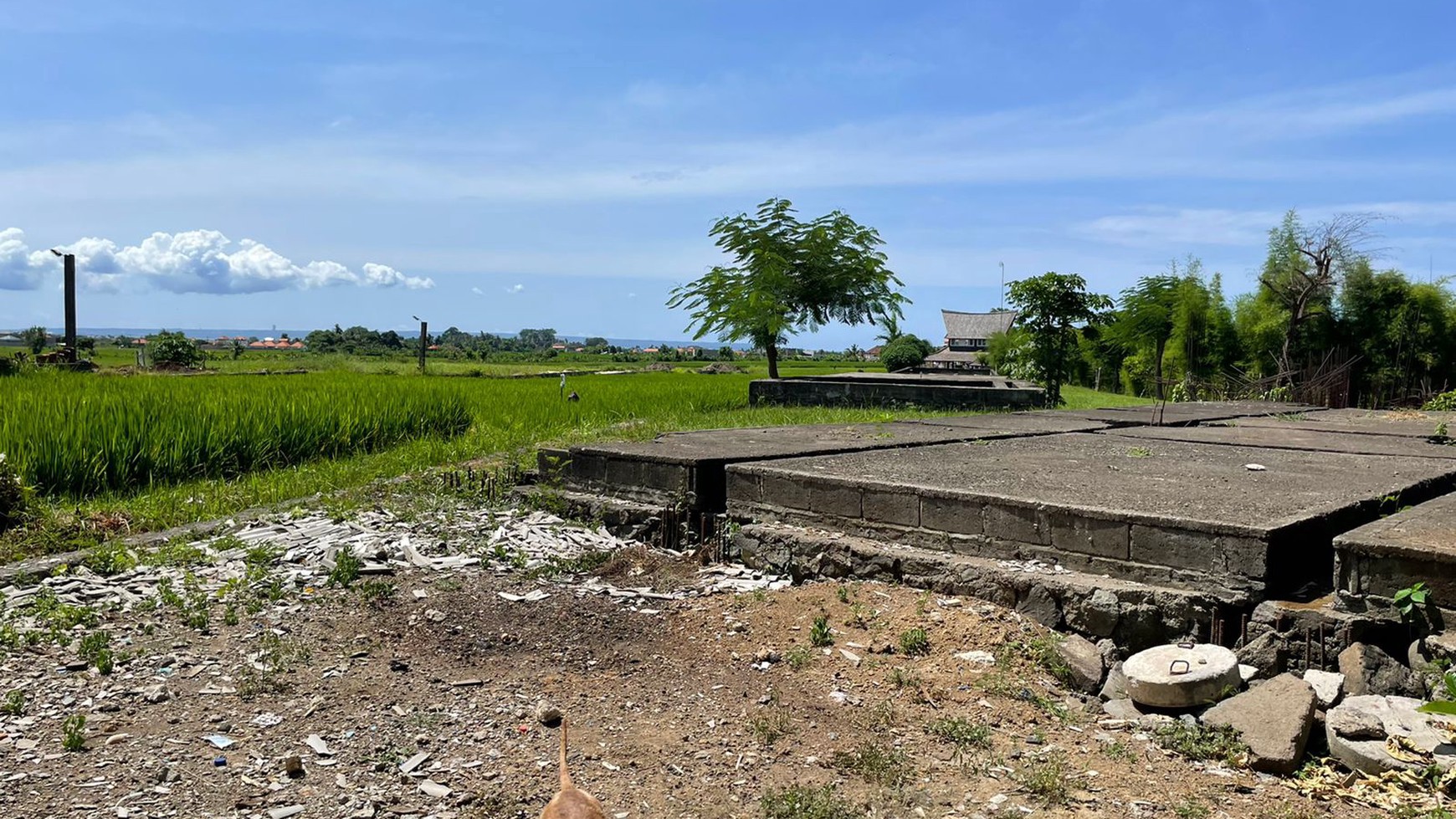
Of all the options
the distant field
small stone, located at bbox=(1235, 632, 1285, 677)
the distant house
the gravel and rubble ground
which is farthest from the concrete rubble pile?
the distant house

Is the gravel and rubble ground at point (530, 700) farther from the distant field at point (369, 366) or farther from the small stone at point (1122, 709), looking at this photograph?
A: the distant field at point (369, 366)

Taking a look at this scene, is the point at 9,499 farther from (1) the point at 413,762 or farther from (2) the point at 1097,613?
(2) the point at 1097,613

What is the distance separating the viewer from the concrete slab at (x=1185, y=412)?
33.3 ft

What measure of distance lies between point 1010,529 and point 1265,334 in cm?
2744

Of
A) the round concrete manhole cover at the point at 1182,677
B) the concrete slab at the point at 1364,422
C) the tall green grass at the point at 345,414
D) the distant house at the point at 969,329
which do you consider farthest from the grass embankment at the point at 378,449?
the distant house at the point at 969,329

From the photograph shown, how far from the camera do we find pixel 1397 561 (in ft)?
11.1

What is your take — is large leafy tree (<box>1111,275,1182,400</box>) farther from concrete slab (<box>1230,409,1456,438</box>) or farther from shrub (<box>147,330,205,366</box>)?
shrub (<box>147,330,205,366</box>)

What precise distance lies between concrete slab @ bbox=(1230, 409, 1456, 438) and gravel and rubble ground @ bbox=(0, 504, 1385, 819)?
259 inches

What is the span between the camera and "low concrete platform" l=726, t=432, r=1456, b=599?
12.8ft

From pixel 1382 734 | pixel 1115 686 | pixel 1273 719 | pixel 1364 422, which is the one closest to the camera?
pixel 1382 734

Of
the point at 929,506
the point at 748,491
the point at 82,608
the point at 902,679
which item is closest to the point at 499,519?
the point at 748,491

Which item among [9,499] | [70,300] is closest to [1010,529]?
[9,499]

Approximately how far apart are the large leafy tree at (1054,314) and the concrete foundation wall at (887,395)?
13.7 feet

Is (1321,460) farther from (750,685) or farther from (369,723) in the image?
(369,723)
